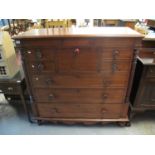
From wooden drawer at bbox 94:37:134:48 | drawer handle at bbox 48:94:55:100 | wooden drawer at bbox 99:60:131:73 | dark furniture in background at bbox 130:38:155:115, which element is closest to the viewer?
wooden drawer at bbox 94:37:134:48

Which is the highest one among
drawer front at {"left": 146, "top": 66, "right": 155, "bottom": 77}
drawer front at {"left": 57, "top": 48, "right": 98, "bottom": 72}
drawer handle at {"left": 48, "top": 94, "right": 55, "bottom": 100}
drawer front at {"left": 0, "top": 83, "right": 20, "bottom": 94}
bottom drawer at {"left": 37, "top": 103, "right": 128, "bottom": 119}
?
drawer front at {"left": 57, "top": 48, "right": 98, "bottom": 72}

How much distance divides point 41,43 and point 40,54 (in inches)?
4.3

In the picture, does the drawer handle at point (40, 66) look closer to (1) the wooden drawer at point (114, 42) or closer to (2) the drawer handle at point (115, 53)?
(1) the wooden drawer at point (114, 42)

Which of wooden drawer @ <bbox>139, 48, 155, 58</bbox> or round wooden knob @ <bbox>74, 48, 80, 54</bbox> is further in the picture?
wooden drawer @ <bbox>139, 48, 155, 58</bbox>

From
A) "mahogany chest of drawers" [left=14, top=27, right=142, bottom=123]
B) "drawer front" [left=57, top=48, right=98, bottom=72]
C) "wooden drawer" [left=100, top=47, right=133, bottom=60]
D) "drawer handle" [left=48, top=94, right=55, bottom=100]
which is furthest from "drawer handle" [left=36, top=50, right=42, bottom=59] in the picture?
"wooden drawer" [left=100, top=47, right=133, bottom=60]

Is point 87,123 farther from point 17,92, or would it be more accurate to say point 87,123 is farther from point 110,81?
point 17,92

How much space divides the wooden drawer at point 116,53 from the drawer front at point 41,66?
0.50 meters

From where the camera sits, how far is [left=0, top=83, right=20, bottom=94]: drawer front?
1.63 meters

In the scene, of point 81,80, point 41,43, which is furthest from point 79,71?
point 41,43

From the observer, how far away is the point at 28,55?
53.8 inches

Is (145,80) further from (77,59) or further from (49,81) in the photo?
(49,81)

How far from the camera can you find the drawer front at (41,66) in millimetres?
1395

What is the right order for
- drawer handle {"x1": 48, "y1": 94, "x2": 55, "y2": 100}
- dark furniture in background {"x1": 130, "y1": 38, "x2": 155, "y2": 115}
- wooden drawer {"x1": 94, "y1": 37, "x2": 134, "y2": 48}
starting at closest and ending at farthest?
wooden drawer {"x1": 94, "y1": 37, "x2": 134, "y2": 48}, dark furniture in background {"x1": 130, "y1": 38, "x2": 155, "y2": 115}, drawer handle {"x1": 48, "y1": 94, "x2": 55, "y2": 100}

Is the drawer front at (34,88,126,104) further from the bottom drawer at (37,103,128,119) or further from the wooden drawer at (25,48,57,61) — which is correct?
the wooden drawer at (25,48,57,61)
